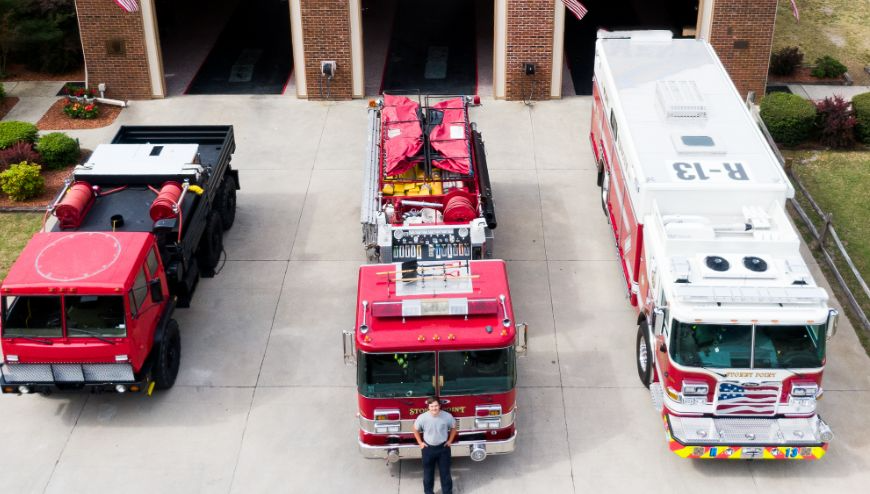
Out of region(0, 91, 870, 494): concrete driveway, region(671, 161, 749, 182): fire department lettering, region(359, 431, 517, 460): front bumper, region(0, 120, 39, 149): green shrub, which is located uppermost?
region(671, 161, 749, 182): fire department lettering

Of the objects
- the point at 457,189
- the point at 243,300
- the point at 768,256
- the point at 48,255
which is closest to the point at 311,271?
the point at 243,300

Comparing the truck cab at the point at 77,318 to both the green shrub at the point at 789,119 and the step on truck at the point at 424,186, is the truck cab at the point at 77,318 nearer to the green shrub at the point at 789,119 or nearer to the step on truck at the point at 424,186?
the step on truck at the point at 424,186

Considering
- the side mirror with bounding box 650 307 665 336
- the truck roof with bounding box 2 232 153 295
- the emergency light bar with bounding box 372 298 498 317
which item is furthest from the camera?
the truck roof with bounding box 2 232 153 295

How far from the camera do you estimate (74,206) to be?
16.2m

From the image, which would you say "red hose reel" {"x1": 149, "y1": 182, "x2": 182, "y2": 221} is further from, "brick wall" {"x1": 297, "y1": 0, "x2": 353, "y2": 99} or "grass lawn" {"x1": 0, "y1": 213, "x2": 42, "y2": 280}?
"brick wall" {"x1": 297, "y1": 0, "x2": 353, "y2": 99}

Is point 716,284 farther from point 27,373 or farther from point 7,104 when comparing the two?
point 7,104

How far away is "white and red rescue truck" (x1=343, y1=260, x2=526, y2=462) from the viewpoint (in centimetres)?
1286

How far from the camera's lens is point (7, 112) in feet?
81.9

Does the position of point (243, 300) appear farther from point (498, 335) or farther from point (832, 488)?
point (832, 488)

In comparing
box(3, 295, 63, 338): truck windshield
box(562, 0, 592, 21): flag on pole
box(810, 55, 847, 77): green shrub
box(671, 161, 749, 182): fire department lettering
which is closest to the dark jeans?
box(3, 295, 63, 338): truck windshield

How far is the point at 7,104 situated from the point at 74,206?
35.2 feet

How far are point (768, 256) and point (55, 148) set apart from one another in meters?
15.3

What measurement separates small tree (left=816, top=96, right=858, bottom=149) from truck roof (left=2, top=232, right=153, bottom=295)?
15.5m

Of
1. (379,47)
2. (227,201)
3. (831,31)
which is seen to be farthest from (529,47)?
(831,31)
